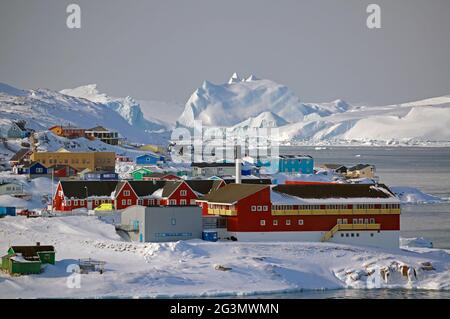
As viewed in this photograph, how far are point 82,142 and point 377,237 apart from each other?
48293 mm

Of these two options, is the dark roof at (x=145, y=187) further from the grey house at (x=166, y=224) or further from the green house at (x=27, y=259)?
the green house at (x=27, y=259)

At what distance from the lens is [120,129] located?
166875mm

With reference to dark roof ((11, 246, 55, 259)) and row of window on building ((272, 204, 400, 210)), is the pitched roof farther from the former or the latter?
dark roof ((11, 246, 55, 259))

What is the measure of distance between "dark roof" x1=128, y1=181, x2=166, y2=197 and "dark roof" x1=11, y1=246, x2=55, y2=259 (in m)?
10.3

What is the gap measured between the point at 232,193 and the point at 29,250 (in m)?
9.21

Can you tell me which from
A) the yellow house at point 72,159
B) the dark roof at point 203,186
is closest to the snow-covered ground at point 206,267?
the dark roof at point 203,186

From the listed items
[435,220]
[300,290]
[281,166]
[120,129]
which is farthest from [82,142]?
[120,129]

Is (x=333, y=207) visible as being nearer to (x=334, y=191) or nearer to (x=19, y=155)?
(x=334, y=191)

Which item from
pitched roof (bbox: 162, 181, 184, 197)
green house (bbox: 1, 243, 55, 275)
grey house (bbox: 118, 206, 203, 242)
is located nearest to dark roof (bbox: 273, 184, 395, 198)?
grey house (bbox: 118, 206, 203, 242)

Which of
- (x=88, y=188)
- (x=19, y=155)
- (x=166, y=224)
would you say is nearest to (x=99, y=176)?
(x=19, y=155)

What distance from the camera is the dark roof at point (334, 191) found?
4352 cm

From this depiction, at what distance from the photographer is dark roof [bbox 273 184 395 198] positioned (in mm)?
43516

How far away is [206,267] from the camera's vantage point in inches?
1483
